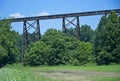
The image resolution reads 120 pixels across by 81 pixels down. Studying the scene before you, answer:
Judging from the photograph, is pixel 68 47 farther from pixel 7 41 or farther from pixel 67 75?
pixel 67 75

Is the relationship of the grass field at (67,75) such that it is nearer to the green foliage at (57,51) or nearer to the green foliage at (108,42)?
the green foliage at (108,42)

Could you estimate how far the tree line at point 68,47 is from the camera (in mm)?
42656

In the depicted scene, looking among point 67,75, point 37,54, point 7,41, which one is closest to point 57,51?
point 37,54

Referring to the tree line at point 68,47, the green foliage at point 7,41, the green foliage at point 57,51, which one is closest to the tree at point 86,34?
the tree line at point 68,47

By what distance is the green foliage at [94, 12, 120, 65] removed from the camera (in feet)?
137

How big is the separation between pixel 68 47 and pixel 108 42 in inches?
463

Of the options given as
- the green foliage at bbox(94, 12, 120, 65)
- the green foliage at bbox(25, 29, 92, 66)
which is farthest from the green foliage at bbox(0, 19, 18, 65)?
the green foliage at bbox(94, 12, 120, 65)

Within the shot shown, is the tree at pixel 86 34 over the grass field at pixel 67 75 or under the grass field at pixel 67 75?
over

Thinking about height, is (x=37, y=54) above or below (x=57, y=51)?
below

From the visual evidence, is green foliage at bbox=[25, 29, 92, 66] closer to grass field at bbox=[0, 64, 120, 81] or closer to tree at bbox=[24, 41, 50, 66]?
tree at bbox=[24, 41, 50, 66]

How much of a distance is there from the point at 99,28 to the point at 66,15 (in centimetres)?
956

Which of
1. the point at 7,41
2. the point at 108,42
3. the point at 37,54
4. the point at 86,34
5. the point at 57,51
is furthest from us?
the point at 86,34

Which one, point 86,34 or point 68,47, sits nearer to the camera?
point 68,47

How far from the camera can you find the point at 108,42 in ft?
141
